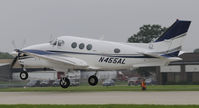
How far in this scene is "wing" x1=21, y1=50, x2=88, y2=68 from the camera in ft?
116

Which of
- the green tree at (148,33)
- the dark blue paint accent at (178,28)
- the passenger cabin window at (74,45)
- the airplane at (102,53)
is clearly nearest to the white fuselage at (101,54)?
the airplane at (102,53)

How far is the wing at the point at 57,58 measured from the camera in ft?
116

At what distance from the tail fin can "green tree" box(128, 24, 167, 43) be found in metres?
61.7

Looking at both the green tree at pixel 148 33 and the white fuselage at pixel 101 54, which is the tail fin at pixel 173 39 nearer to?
the white fuselage at pixel 101 54

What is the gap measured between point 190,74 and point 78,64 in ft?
116

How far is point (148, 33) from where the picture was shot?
9650 centimetres

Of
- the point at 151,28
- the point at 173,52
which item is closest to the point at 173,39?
the point at 173,52

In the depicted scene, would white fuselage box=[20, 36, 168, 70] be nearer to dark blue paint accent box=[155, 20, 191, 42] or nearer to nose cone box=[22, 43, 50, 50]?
nose cone box=[22, 43, 50, 50]

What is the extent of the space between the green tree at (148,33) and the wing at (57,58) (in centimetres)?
6047

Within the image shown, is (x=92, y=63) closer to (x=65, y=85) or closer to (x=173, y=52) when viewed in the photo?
(x=65, y=85)

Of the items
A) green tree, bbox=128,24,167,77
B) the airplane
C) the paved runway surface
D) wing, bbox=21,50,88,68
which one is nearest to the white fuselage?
the airplane

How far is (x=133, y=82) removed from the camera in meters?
71.7

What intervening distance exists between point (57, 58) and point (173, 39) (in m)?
8.95

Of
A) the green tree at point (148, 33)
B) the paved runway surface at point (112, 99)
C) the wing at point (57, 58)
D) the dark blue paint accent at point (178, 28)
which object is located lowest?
the paved runway surface at point (112, 99)
